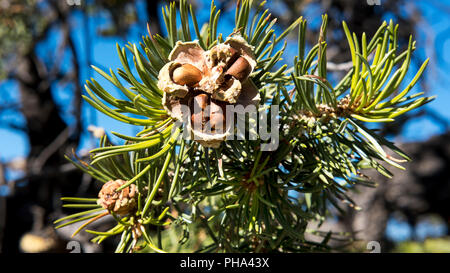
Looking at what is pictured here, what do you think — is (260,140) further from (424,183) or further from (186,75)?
(424,183)

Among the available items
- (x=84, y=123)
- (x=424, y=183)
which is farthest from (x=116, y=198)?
(x=424, y=183)

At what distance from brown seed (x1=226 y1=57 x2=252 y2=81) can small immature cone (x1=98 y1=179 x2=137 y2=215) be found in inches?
7.4

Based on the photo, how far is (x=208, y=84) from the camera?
0.33 m

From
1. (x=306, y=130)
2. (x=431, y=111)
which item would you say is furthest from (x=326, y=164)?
(x=431, y=111)

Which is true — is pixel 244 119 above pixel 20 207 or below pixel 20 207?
above

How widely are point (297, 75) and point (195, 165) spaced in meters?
0.15

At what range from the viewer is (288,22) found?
1.71 metres

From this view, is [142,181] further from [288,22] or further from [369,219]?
[369,219]

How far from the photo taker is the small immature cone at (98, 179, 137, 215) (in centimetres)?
40

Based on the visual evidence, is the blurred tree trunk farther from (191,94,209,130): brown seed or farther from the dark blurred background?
(191,94,209,130): brown seed

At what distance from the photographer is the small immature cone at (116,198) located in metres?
0.40

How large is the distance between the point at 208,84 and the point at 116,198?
0.59 feet

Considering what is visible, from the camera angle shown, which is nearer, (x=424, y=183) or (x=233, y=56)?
(x=233, y=56)
